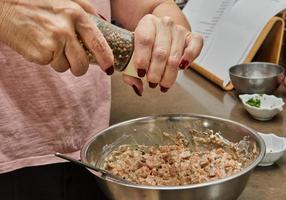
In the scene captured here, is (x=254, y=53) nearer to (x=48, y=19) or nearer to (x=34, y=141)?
(x=34, y=141)

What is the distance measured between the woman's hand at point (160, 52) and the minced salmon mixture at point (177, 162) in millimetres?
163

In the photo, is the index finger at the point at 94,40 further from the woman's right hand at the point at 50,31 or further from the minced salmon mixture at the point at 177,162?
the minced salmon mixture at the point at 177,162

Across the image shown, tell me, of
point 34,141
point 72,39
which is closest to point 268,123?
point 34,141

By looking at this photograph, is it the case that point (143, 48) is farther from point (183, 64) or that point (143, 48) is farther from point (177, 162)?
point (177, 162)

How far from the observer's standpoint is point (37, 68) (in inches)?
41.9

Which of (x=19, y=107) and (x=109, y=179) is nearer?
(x=109, y=179)

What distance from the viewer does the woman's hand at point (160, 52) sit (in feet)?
2.94

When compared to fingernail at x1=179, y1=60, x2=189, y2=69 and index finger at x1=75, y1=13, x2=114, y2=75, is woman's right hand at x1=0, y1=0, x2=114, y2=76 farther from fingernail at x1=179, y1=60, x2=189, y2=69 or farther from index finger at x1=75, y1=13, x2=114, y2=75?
fingernail at x1=179, y1=60, x2=189, y2=69

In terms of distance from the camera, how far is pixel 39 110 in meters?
1.09

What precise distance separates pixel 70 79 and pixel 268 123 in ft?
1.88

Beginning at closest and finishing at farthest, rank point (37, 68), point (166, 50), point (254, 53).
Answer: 1. point (166, 50)
2. point (37, 68)
3. point (254, 53)

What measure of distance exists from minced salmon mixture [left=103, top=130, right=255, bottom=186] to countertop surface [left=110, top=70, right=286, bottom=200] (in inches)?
4.4

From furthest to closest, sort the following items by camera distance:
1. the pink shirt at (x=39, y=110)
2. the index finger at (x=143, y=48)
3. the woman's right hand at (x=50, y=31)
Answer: the pink shirt at (x=39, y=110), the index finger at (x=143, y=48), the woman's right hand at (x=50, y=31)

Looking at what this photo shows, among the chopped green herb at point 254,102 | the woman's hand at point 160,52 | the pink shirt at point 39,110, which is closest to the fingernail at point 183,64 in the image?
the woman's hand at point 160,52
